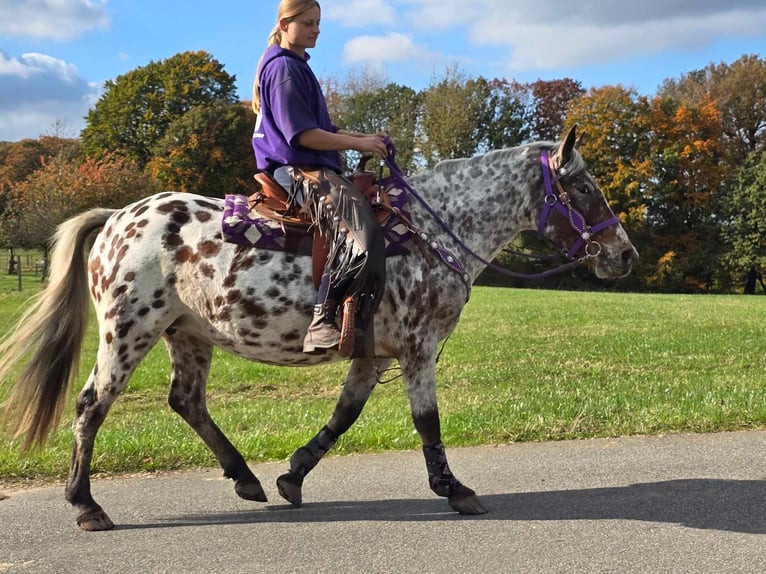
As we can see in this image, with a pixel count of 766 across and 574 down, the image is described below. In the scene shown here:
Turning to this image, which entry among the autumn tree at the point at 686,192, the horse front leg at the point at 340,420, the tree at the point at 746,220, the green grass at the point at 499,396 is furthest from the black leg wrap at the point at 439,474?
the tree at the point at 746,220

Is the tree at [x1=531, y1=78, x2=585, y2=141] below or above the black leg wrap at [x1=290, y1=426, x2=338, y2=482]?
above

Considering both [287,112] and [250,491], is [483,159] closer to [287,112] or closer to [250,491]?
[287,112]

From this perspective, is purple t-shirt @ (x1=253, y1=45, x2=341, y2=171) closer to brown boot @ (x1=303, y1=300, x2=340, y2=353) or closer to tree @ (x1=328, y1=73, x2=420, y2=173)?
brown boot @ (x1=303, y1=300, x2=340, y2=353)

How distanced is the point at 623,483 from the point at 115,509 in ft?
11.4

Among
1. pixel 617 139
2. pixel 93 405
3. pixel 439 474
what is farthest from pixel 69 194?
pixel 617 139

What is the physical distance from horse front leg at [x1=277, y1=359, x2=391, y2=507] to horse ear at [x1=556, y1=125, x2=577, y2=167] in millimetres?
1826

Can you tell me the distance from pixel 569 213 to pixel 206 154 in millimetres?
43238

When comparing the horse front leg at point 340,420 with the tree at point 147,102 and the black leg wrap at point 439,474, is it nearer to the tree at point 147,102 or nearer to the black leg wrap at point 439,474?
the black leg wrap at point 439,474

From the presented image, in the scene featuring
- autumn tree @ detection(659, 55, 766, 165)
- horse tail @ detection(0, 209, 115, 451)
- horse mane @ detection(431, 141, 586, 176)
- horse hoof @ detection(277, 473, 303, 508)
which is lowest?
horse hoof @ detection(277, 473, 303, 508)

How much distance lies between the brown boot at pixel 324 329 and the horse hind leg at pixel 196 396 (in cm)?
108

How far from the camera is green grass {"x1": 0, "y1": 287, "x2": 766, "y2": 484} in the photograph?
6.67 m

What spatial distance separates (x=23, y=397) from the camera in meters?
5.24

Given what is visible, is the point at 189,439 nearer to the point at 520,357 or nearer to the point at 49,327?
the point at 49,327

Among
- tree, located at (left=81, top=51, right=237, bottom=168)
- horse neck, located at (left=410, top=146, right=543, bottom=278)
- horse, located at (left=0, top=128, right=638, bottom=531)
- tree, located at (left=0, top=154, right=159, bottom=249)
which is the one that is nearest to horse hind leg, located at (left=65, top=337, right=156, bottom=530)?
horse, located at (left=0, top=128, right=638, bottom=531)
